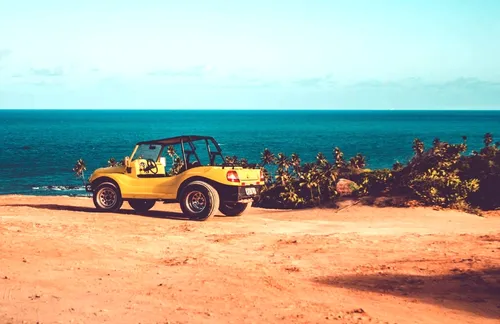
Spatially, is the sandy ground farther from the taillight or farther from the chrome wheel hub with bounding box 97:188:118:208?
the chrome wheel hub with bounding box 97:188:118:208

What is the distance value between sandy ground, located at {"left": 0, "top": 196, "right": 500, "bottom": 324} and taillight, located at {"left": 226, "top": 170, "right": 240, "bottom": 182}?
1352 mm

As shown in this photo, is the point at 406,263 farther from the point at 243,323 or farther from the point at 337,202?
the point at 337,202

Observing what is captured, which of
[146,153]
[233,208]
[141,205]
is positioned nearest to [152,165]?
[146,153]

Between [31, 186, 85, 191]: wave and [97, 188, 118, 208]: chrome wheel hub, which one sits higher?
[97, 188, 118, 208]: chrome wheel hub

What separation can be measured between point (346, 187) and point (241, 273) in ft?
45.9

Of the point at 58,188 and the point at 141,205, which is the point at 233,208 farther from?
the point at 58,188

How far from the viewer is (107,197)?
57.2ft

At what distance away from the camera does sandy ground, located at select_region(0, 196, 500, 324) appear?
7.77 meters

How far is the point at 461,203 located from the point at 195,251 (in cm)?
1154

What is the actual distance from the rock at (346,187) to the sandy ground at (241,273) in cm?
747

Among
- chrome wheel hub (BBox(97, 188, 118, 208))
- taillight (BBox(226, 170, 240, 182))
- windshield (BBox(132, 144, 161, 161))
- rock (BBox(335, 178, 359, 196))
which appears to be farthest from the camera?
rock (BBox(335, 178, 359, 196))

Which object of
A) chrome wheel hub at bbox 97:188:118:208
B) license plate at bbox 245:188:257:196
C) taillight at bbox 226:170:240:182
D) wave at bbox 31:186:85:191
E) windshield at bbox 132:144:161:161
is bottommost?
wave at bbox 31:186:85:191

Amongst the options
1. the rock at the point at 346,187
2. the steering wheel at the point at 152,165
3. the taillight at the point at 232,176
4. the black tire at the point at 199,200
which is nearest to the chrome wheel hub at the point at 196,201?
the black tire at the point at 199,200

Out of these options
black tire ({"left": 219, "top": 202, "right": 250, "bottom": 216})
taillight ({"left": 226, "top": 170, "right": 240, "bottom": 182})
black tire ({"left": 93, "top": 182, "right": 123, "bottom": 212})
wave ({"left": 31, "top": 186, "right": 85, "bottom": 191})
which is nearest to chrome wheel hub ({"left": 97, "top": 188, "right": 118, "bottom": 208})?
black tire ({"left": 93, "top": 182, "right": 123, "bottom": 212})
